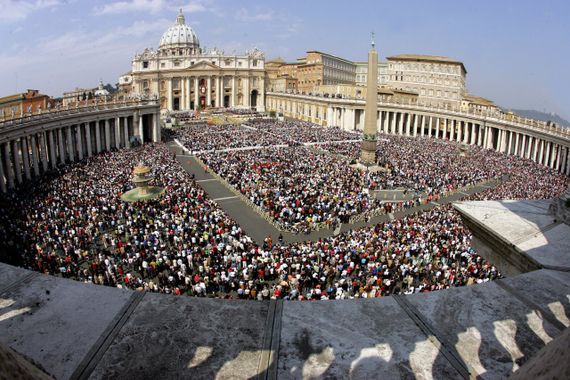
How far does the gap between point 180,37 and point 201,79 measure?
4104cm

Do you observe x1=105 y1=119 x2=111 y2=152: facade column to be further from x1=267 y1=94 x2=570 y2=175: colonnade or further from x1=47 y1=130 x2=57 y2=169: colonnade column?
x1=267 y1=94 x2=570 y2=175: colonnade

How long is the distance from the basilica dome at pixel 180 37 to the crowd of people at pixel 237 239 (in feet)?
396

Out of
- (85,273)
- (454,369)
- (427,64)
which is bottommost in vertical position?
(85,273)

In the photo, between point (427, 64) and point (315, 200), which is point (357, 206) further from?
point (427, 64)

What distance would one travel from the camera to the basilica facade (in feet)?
371

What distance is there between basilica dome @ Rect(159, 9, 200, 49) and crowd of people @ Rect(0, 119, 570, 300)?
12058 centimetres

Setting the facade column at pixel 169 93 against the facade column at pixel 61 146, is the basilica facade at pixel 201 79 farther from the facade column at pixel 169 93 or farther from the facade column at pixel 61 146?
the facade column at pixel 61 146

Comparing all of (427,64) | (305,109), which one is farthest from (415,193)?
(427,64)

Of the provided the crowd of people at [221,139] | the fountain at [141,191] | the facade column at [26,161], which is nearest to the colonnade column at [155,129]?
the crowd of people at [221,139]

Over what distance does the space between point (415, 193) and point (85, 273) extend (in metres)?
26.1

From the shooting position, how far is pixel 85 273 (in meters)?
Answer: 18.5

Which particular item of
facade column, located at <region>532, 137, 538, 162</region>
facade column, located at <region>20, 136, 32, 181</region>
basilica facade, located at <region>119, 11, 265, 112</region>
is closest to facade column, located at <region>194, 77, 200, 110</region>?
basilica facade, located at <region>119, 11, 265, 112</region>

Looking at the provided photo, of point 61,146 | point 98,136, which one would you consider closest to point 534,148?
point 98,136

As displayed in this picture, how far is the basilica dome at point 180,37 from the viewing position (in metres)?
149
